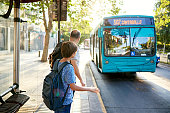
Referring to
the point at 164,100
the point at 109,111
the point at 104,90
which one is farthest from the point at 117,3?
the point at 109,111

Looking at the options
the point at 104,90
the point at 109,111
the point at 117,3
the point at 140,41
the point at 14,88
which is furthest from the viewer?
the point at 117,3

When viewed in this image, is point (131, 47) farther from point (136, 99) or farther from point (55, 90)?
point (55, 90)

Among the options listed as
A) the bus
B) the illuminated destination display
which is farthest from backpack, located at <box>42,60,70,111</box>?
the illuminated destination display

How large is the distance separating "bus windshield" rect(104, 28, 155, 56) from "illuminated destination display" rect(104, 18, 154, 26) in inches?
11.2

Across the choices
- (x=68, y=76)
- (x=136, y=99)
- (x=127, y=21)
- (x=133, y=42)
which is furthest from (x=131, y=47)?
(x=68, y=76)

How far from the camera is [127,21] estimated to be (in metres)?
9.30

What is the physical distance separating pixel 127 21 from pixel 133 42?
3.44 ft

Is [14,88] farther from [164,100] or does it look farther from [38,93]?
[164,100]

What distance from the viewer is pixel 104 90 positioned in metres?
7.39

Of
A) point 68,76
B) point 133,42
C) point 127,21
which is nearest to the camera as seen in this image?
point 68,76

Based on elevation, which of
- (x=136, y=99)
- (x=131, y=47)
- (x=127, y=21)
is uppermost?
(x=127, y=21)

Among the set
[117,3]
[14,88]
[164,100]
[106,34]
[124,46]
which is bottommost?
[164,100]

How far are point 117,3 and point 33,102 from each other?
13.0 meters

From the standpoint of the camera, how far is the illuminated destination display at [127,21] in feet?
30.2
